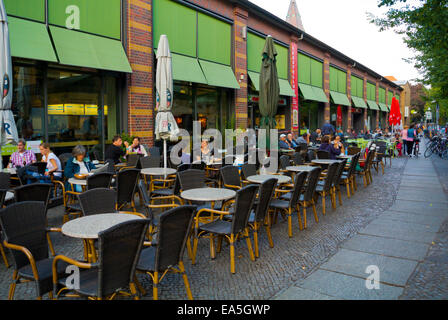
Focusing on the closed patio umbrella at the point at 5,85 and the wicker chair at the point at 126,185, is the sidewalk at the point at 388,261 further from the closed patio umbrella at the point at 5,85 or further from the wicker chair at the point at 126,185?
the closed patio umbrella at the point at 5,85

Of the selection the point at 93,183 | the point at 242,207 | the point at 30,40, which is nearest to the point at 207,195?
the point at 242,207

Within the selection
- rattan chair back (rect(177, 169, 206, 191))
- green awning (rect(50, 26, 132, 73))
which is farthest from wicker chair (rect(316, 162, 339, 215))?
green awning (rect(50, 26, 132, 73))

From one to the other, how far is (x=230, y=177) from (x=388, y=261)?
9.78ft

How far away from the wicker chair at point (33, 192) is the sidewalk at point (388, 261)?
333 cm

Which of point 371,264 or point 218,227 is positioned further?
point 218,227

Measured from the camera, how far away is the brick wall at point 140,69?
1038 cm

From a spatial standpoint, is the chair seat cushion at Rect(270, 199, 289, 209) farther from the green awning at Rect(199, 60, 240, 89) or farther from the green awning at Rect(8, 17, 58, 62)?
the green awning at Rect(199, 60, 240, 89)

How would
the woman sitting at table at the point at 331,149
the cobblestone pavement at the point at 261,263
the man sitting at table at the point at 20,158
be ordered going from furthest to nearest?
1. the woman sitting at table at the point at 331,149
2. the man sitting at table at the point at 20,158
3. the cobblestone pavement at the point at 261,263

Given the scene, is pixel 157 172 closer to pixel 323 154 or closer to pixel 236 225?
pixel 236 225

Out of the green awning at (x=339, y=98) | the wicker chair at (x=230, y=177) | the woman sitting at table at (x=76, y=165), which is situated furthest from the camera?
the green awning at (x=339, y=98)

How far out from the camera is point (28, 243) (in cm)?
336

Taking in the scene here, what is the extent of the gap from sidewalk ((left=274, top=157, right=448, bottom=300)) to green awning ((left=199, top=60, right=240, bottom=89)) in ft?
26.3

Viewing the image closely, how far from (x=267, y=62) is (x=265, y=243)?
4892 mm

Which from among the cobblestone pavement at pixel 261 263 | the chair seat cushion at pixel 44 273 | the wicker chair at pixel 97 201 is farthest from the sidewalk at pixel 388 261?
the wicker chair at pixel 97 201
